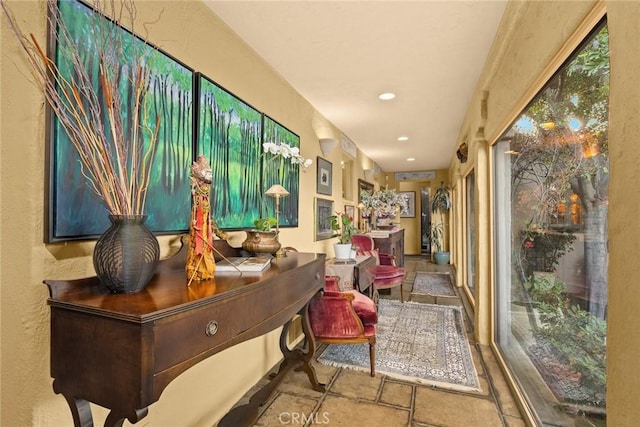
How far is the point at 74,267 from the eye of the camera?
1.16 metres

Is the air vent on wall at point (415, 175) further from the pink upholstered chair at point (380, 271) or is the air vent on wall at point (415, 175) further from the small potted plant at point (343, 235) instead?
the small potted plant at point (343, 235)

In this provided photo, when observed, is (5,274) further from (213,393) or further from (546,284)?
(546,284)

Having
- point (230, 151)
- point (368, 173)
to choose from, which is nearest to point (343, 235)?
point (230, 151)

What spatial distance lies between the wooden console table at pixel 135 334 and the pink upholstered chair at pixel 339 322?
48.1 inches

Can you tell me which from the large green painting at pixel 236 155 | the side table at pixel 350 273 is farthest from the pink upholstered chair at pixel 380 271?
the large green painting at pixel 236 155

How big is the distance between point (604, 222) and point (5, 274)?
2.18 meters

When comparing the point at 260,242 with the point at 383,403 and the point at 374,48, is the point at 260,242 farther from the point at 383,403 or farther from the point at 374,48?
the point at 374,48

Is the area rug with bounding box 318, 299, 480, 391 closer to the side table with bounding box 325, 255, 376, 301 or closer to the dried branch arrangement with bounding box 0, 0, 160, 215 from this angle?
the side table with bounding box 325, 255, 376, 301

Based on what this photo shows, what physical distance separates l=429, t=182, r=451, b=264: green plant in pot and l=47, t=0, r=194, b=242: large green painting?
7.20 m

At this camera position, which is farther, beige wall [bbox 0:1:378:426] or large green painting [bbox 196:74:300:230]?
large green painting [bbox 196:74:300:230]

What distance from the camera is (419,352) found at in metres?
2.80

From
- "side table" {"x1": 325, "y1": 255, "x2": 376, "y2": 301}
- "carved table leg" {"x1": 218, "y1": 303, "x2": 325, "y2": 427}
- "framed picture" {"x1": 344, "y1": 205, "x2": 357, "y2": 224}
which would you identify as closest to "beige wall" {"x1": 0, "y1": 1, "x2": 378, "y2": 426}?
"carved table leg" {"x1": 218, "y1": 303, "x2": 325, "y2": 427}

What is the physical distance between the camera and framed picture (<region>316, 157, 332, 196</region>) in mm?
3580

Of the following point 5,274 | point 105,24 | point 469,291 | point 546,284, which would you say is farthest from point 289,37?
point 469,291
